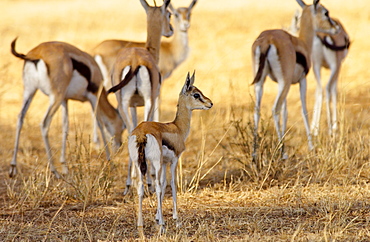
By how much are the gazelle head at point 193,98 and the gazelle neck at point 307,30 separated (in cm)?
322

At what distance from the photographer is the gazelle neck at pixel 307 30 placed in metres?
7.91

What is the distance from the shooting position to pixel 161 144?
4543 millimetres

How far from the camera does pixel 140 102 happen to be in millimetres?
6469

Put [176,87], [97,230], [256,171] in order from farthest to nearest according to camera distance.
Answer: [176,87], [256,171], [97,230]

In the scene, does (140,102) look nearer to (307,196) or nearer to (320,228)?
(307,196)

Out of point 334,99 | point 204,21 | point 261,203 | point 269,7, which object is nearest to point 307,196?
point 261,203

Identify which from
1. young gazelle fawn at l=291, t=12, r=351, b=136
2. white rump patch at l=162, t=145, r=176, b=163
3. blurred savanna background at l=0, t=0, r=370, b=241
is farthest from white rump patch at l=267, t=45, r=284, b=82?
white rump patch at l=162, t=145, r=176, b=163

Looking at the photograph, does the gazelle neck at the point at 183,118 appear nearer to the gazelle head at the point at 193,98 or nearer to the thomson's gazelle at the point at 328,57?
the gazelle head at the point at 193,98

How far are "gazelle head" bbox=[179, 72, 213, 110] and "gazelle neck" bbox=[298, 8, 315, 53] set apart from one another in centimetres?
322

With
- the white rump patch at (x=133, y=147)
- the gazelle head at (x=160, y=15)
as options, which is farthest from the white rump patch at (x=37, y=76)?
the white rump patch at (x=133, y=147)

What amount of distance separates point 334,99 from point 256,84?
254 cm

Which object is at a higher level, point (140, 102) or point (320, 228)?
point (140, 102)

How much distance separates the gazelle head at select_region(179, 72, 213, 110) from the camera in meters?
5.06

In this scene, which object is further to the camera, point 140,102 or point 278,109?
point 278,109
